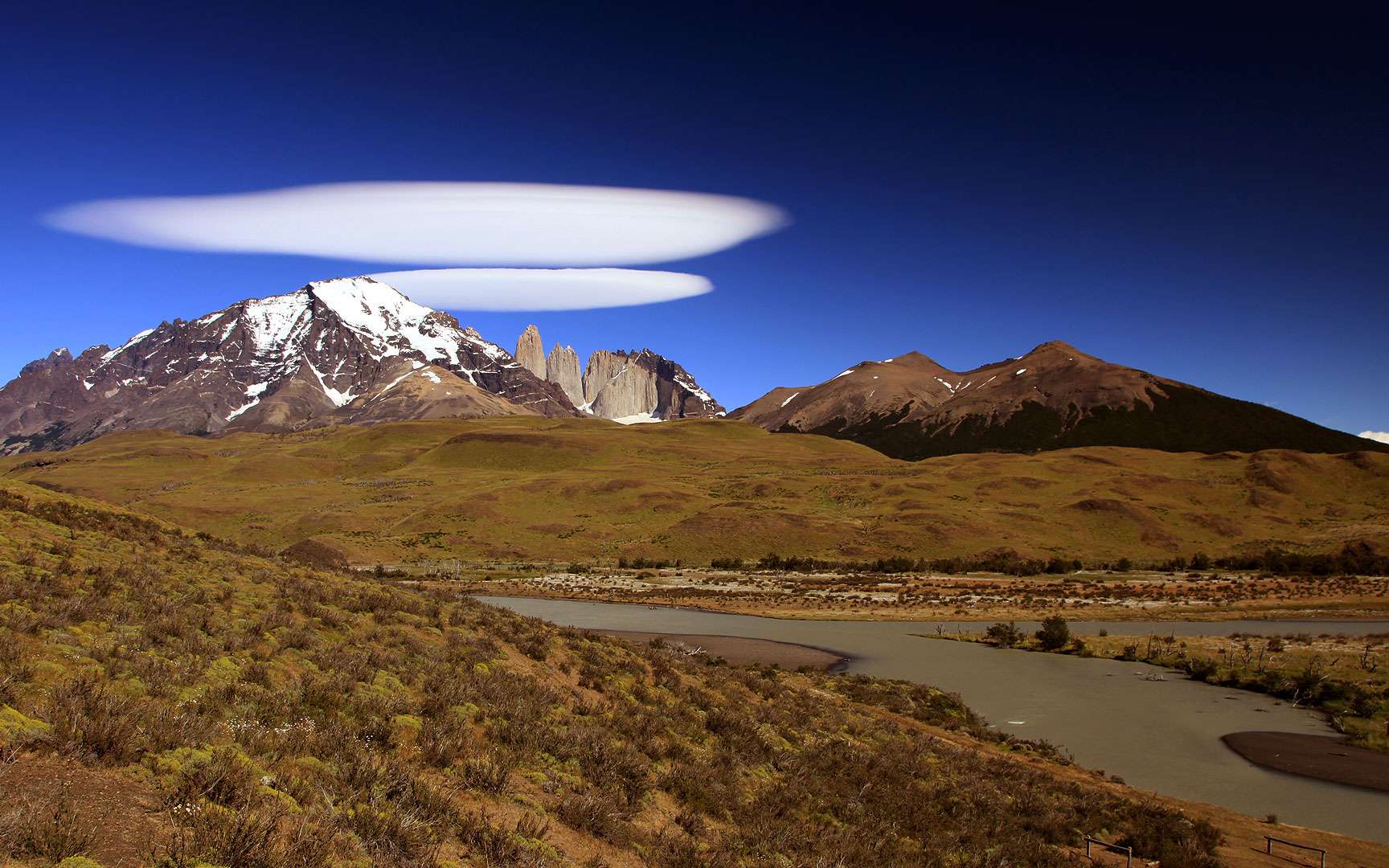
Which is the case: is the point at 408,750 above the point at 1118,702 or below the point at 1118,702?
above

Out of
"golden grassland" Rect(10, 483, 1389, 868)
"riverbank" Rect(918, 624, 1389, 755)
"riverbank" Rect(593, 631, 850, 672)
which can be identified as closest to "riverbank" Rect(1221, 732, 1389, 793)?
"riverbank" Rect(918, 624, 1389, 755)

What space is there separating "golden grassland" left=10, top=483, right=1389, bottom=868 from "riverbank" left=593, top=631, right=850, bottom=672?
1523 cm

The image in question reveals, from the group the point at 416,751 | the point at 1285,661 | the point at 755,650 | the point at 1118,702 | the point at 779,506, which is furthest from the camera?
the point at 779,506

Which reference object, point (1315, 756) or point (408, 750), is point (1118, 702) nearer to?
point (1315, 756)

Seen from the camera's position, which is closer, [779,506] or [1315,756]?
[1315,756]

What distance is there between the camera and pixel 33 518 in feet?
63.4

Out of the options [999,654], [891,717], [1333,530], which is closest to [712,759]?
[891,717]

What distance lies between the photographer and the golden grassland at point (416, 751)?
7.26 m

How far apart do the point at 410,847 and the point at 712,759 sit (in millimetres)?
7532

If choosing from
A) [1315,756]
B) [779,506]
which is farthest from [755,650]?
[779,506]

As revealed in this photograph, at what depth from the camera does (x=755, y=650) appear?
4125 cm

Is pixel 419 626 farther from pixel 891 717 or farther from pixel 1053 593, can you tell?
pixel 1053 593

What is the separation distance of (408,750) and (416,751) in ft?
0.47

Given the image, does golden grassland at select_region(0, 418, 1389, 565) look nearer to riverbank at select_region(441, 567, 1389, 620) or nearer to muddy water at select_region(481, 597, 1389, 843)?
riverbank at select_region(441, 567, 1389, 620)
